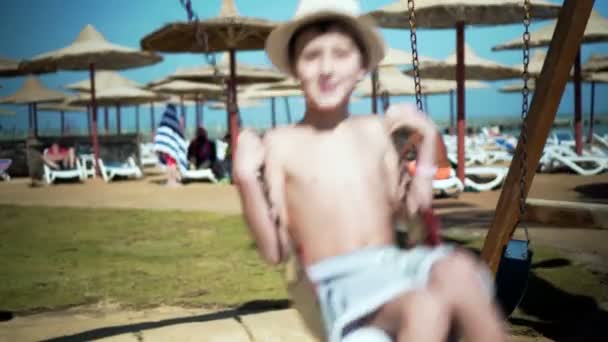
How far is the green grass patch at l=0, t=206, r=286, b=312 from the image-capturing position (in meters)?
4.57

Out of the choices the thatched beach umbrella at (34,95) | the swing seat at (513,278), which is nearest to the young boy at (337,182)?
the swing seat at (513,278)

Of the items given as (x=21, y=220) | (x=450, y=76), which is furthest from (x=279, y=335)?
(x=450, y=76)

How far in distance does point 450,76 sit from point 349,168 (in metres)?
14.2

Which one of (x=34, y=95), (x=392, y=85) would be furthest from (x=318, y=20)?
(x=34, y=95)

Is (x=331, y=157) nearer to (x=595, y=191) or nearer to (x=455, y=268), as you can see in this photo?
(x=455, y=268)

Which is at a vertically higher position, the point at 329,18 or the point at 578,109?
the point at 329,18

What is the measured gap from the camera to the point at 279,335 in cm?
330

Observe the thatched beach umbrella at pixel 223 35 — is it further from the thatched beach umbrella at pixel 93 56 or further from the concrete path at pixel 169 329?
the concrete path at pixel 169 329

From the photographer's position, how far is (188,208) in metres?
9.40

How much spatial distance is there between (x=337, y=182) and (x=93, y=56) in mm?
13402

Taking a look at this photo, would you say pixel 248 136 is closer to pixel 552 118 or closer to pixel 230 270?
pixel 552 118

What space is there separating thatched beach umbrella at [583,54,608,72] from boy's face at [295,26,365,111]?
1540 cm

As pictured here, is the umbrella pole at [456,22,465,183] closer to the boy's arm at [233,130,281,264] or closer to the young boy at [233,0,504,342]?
the young boy at [233,0,504,342]

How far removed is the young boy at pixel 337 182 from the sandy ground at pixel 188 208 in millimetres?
1589
